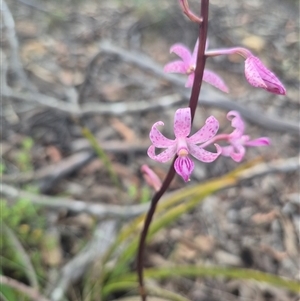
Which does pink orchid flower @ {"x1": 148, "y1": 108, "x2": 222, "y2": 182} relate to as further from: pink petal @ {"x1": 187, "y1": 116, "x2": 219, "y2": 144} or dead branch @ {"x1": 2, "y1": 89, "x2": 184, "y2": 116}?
dead branch @ {"x1": 2, "y1": 89, "x2": 184, "y2": 116}

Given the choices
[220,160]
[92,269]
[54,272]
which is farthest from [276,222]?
[54,272]

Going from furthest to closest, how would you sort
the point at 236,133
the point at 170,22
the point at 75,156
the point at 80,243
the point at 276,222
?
the point at 170,22, the point at 75,156, the point at 276,222, the point at 80,243, the point at 236,133

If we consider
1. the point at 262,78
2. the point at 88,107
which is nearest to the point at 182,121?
the point at 262,78

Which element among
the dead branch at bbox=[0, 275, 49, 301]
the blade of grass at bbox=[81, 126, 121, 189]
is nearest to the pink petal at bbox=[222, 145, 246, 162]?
the blade of grass at bbox=[81, 126, 121, 189]

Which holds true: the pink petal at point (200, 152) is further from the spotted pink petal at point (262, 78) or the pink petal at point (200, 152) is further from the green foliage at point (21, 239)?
the green foliage at point (21, 239)

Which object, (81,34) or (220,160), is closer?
(220,160)

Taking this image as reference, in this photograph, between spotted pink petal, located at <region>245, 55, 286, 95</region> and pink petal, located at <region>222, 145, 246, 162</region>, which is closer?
spotted pink petal, located at <region>245, 55, 286, 95</region>

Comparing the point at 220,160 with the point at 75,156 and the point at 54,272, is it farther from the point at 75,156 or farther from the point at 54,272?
the point at 54,272
